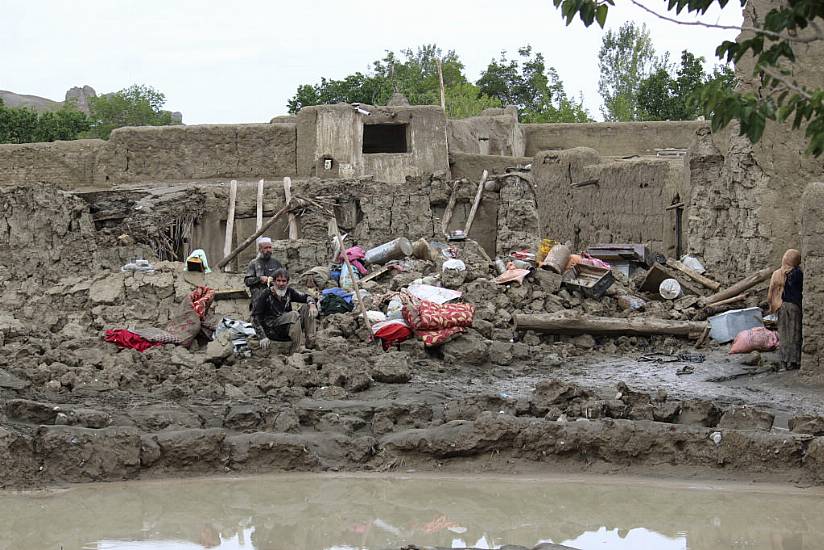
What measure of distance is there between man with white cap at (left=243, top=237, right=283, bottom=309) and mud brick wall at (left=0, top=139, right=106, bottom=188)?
35.1ft

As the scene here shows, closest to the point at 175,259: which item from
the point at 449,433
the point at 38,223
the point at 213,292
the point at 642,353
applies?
the point at 38,223

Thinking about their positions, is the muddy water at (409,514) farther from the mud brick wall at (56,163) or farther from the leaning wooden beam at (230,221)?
the mud brick wall at (56,163)

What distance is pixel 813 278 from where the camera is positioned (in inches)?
384

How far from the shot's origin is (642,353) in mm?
12289

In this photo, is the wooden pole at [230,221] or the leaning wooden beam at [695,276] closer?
the leaning wooden beam at [695,276]

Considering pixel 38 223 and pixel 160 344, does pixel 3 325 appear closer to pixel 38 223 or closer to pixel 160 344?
pixel 160 344

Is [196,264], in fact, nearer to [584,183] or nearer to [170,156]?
[584,183]

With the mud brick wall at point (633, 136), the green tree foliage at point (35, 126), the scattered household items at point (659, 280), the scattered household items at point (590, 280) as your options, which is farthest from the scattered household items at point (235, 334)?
the green tree foliage at point (35, 126)

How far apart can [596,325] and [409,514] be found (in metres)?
5.79

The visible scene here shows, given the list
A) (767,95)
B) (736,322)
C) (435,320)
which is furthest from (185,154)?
(767,95)

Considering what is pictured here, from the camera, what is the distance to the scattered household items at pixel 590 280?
1376 centimetres

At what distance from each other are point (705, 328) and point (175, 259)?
774 cm

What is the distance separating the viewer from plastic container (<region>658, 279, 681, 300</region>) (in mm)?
13750

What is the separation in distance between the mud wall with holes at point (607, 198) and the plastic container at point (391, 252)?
140 inches
